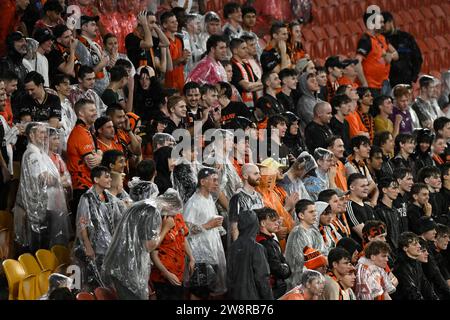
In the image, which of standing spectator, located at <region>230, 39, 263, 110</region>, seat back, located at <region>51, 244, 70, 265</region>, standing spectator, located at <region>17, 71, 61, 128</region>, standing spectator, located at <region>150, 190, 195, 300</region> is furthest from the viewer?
standing spectator, located at <region>230, 39, 263, 110</region>

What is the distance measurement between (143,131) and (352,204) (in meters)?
1.88

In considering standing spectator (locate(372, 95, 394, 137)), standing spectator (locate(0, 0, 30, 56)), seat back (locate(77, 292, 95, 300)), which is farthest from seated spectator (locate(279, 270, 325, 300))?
standing spectator (locate(372, 95, 394, 137))

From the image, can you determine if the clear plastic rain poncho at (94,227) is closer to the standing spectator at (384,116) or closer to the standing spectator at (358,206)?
the standing spectator at (358,206)

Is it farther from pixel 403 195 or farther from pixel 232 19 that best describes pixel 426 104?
pixel 403 195

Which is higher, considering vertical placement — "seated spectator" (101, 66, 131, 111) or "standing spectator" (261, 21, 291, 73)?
"standing spectator" (261, 21, 291, 73)

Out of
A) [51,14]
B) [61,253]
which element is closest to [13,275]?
[61,253]

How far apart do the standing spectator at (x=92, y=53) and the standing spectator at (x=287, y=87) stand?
186cm

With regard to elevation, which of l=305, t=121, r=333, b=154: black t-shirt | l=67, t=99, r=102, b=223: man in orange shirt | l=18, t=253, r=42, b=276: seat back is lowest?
l=18, t=253, r=42, b=276: seat back

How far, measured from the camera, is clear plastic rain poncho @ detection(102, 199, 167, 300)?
955 centimetres

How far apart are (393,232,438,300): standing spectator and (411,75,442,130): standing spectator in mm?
3622

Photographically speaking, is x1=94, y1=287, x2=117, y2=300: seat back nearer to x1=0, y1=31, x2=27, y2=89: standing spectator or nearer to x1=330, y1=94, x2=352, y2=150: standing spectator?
x1=0, y1=31, x2=27, y2=89: standing spectator

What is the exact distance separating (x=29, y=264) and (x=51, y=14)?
3.53m

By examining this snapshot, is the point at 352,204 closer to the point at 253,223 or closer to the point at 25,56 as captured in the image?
the point at 253,223

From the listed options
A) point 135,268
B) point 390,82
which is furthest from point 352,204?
point 390,82
